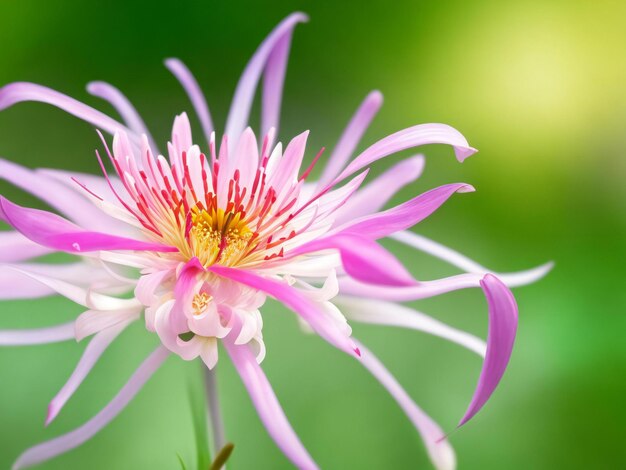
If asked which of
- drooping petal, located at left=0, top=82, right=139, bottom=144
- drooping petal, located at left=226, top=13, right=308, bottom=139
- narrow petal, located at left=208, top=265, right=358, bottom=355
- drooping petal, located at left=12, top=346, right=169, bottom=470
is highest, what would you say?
drooping petal, located at left=226, top=13, right=308, bottom=139

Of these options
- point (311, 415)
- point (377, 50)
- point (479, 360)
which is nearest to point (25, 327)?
point (311, 415)

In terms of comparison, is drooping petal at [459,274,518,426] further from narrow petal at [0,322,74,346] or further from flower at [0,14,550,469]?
narrow petal at [0,322,74,346]

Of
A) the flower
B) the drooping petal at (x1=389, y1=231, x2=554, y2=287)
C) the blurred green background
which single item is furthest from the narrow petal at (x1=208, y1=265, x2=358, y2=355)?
the blurred green background

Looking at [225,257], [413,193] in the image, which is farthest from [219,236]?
[413,193]

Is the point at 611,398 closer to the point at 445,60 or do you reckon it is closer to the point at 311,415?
the point at 311,415

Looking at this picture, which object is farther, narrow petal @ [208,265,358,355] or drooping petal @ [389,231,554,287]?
drooping petal @ [389,231,554,287]

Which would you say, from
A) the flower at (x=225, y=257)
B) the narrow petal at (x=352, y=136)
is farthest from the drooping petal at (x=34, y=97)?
the narrow petal at (x=352, y=136)

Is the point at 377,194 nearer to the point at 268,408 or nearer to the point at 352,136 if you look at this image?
the point at 352,136
